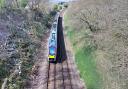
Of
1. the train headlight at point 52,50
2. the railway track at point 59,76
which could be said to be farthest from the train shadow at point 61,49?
the train headlight at point 52,50

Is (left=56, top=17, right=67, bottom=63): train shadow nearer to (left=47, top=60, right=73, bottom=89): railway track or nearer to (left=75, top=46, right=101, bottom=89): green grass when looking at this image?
(left=47, top=60, right=73, bottom=89): railway track

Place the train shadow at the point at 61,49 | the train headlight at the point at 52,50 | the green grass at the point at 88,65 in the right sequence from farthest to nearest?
the train shadow at the point at 61,49, the train headlight at the point at 52,50, the green grass at the point at 88,65

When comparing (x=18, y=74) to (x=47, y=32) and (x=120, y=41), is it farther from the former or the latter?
(x=47, y=32)

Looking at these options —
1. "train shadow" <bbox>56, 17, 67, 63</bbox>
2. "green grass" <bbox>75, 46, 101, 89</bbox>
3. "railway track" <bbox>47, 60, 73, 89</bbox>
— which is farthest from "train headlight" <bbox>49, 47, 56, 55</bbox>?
"green grass" <bbox>75, 46, 101, 89</bbox>

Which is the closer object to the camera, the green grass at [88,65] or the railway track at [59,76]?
the green grass at [88,65]

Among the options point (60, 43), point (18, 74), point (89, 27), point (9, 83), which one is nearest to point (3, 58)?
point (18, 74)

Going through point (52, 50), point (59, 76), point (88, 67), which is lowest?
point (59, 76)

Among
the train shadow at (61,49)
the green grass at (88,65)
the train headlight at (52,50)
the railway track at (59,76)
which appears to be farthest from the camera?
the train shadow at (61,49)

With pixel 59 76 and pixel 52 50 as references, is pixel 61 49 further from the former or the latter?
pixel 59 76

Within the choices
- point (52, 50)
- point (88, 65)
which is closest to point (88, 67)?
point (88, 65)

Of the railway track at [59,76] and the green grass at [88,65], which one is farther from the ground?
the green grass at [88,65]

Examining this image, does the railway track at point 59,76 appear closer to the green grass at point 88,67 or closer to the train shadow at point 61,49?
the green grass at point 88,67
